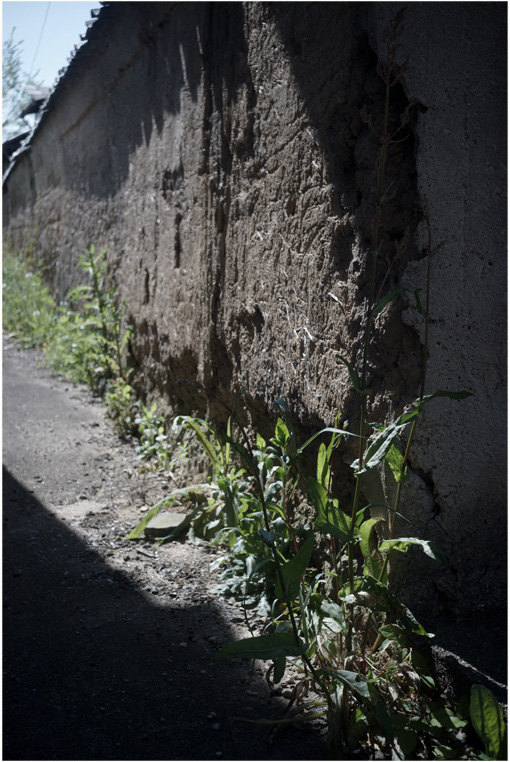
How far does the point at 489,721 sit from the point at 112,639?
1.33 meters

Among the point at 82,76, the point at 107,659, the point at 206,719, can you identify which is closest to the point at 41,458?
the point at 107,659

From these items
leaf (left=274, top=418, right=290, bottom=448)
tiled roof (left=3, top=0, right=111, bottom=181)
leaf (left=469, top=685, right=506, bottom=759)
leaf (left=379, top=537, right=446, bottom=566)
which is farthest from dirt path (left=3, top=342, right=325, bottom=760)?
tiled roof (left=3, top=0, right=111, bottom=181)

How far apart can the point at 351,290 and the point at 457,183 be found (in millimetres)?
479

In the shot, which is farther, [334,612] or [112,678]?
[112,678]

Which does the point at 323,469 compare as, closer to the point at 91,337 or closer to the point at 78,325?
the point at 91,337

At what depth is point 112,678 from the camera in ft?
6.89

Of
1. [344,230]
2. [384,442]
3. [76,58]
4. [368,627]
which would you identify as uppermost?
[76,58]

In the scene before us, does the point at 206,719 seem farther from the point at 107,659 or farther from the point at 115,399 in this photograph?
the point at 115,399

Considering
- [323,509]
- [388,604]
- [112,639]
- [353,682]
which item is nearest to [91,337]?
[112,639]

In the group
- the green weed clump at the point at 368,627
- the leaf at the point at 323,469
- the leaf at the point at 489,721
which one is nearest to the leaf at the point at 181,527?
the green weed clump at the point at 368,627

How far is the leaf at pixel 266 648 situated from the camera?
1621mm

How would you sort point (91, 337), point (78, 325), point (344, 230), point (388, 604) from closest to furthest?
point (388, 604)
point (344, 230)
point (91, 337)
point (78, 325)

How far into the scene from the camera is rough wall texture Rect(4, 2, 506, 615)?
1912mm

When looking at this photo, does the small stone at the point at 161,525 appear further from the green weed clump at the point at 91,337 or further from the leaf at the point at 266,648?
the leaf at the point at 266,648
